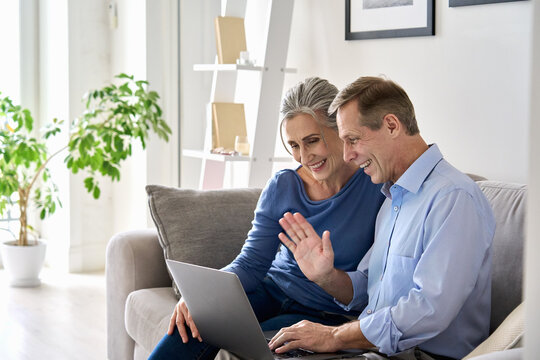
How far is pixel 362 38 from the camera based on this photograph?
2879 mm

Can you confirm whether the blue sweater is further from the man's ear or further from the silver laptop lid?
the man's ear

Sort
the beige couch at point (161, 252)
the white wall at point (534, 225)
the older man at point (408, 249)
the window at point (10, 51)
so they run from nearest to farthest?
the white wall at point (534, 225), the older man at point (408, 249), the beige couch at point (161, 252), the window at point (10, 51)

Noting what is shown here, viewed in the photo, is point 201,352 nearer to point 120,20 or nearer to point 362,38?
point 362,38

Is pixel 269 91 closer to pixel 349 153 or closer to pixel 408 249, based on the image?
pixel 349 153

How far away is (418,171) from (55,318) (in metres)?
2.61

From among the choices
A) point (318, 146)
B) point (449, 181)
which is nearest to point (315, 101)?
point (318, 146)

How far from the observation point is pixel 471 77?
2.42 m

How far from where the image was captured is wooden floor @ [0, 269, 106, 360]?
317 cm

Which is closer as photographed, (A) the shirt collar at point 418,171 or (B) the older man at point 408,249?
(B) the older man at point 408,249

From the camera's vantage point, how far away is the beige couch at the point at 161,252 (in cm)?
236

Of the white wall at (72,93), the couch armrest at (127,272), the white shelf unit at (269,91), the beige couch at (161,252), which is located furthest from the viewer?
the white wall at (72,93)

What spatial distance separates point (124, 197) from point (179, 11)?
1.30m

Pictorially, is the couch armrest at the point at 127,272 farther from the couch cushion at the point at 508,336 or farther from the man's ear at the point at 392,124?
the couch cushion at the point at 508,336

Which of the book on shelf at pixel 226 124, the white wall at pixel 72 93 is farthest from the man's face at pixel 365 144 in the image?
the white wall at pixel 72 93
